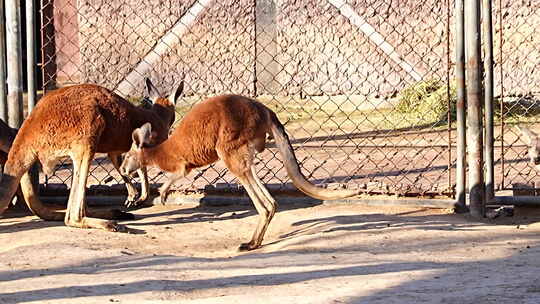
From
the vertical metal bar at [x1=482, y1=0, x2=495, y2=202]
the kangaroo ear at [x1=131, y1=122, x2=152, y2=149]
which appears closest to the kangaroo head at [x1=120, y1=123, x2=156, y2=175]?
the kangaroo ear at [x1=131, y1=122, x2=152, y2=149]

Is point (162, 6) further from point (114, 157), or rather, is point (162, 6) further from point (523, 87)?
point (114, 157)

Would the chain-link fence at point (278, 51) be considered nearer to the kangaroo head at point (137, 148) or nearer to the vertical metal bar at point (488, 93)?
the vertical metal bar at point (488, 93)

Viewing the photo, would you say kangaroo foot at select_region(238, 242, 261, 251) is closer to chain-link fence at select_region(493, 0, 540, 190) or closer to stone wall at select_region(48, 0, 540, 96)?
chain-link fence at select_region(493, 0, 540, 190)

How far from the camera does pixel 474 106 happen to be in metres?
6.67

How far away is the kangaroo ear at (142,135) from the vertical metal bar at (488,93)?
7.47 ft

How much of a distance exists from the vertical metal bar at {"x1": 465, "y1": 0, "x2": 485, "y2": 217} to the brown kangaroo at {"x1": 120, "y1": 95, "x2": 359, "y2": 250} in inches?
43.1

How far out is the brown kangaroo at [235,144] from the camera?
6.17 metres

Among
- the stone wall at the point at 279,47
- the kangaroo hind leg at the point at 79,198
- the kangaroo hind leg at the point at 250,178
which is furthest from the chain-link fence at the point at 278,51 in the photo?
the kangaroo hind leg at the point at 250,178

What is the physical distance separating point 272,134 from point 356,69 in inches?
263

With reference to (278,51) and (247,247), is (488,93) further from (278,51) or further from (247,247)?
(278,51)

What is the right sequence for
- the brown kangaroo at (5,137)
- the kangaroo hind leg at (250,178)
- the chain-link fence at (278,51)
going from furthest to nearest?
the chain-link fence at (278,51)
the brown kangaroo at (5,137)
the kangaroo hind leg at (250,178)

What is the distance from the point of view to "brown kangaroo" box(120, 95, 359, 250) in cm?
617

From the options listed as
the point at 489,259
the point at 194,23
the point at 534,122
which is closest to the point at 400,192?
the point at 489,259

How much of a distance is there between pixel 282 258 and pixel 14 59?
2795 millimetres
